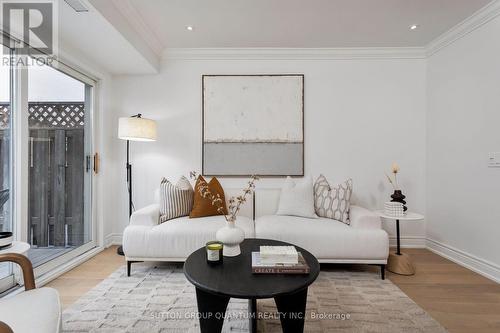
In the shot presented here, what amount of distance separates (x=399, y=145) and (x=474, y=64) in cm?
106

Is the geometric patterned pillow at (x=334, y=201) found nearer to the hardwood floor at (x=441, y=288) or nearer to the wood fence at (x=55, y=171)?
the hardwood floor at (x=441, y=288)

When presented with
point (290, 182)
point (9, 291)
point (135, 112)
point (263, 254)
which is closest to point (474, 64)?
point (290, 182)

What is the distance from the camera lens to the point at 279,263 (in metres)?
1.44

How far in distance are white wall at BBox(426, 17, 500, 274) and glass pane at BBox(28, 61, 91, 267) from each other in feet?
13.5

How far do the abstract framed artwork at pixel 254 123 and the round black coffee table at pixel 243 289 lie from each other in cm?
179

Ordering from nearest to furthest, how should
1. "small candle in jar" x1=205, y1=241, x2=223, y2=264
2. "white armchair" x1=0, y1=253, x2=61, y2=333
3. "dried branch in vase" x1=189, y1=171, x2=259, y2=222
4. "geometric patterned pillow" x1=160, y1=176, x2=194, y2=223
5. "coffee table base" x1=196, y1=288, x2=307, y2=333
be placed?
"white armchair" x1=0, y1=253, x2=61, y2=333, "coffee table base" x1=196, y1=288, x2=307, y2=333, "small candle in jar" x1=205, y1=241, x2=223, y2=264, "dried branch in vase" x1=189, y1=171, x2=259, y2=222, "geometric patterned pillow" x1=160, y1=176, x2=194, y2=223

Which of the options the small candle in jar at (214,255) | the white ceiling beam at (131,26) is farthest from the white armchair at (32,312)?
the white ceiling beam at (131,26)

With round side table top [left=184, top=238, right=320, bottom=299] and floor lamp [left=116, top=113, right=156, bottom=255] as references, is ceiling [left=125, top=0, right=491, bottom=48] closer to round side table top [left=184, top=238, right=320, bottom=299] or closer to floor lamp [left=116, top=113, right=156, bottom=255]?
floor lamp [left=116, top=113, right=156, bottom=255]

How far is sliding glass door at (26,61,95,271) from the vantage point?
223 centimetres

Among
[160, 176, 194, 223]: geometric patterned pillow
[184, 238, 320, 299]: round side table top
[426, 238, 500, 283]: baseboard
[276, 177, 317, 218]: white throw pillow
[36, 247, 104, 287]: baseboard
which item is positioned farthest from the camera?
[276, 177, 317, 218]: white throw pillow

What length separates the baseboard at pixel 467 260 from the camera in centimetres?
225

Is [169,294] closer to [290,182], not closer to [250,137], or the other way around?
[290,182]

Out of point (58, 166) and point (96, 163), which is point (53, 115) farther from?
point (96, 163)

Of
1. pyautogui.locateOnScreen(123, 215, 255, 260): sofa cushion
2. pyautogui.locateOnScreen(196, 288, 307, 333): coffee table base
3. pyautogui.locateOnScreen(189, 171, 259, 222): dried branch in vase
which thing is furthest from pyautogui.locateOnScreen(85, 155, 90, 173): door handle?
pyautogui.locateOnScreen(196, 288, 307, 333): coffee table base
